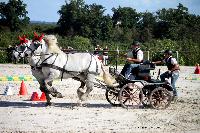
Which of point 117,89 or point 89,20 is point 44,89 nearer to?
point 117,89

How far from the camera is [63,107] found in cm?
1228

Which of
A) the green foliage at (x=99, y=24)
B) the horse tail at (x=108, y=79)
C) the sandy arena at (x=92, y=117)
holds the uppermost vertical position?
the green foliage at (x=99, y=24)

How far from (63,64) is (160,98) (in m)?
3.02

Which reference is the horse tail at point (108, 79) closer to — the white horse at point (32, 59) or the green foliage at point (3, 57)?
the white horse at point (32, 59)

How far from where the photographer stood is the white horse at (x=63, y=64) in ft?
40.3

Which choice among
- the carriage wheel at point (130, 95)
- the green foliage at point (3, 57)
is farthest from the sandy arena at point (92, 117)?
the green foliage at point (3, 57)

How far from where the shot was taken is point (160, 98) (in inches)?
481

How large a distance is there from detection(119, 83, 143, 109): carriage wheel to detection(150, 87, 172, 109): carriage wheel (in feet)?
1.30

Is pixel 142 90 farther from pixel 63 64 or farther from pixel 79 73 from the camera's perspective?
pixel 63 64

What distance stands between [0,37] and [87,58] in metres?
27.3

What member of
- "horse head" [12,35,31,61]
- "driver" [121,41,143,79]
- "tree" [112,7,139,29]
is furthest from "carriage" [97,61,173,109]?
"tree" [112,7,139,29]

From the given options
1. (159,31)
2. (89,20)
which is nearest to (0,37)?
(89,20)

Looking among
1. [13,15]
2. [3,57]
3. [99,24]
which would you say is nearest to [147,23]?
[99,24]

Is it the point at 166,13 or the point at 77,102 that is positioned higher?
the point at 166,13
